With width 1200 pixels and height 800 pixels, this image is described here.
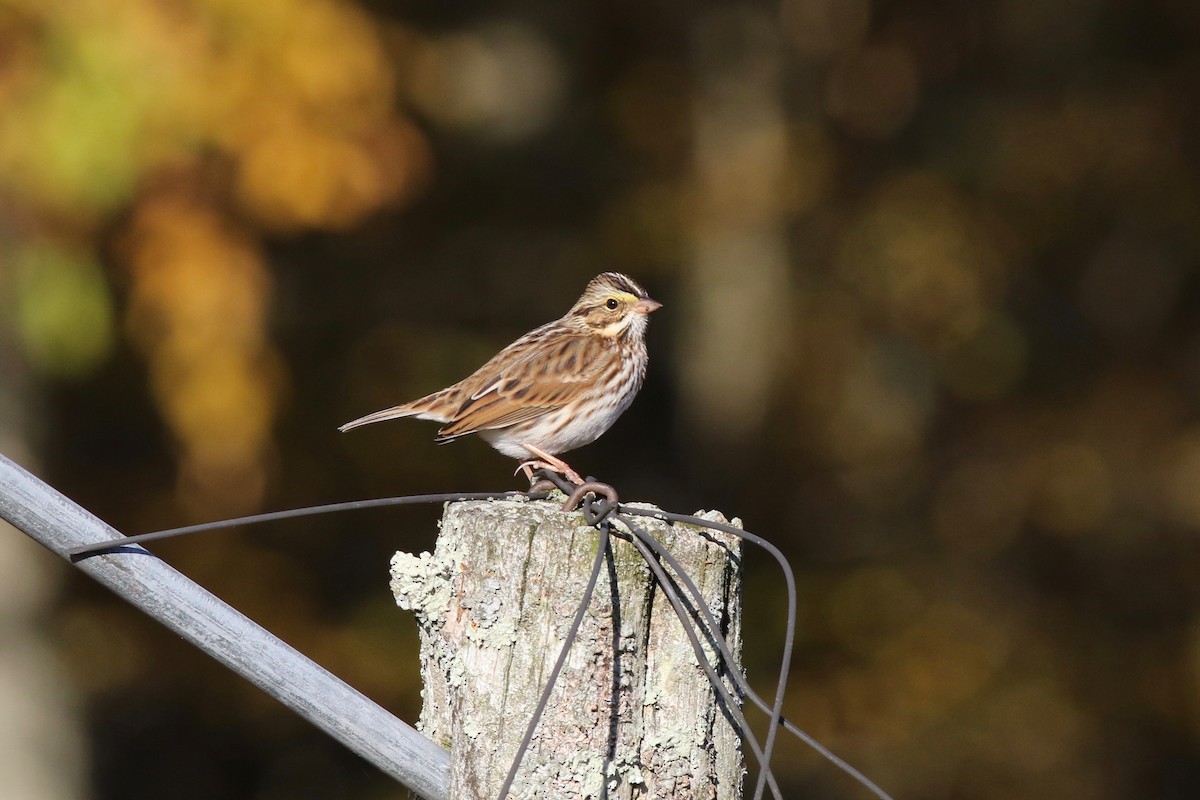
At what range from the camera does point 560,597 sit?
256 cm

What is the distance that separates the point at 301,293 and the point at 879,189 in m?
4.03

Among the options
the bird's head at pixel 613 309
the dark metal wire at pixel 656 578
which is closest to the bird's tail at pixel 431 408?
the bird's head at pixel 613 309

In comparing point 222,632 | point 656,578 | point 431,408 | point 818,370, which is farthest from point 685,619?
point 818,370

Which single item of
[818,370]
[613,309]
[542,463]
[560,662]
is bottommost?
[560,662]

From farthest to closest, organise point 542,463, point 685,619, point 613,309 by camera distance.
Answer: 1. point 613,309
2. point 542,463
3. point 685,619

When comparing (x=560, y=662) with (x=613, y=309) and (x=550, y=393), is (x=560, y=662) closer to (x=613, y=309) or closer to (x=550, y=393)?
(x=550, y=393)

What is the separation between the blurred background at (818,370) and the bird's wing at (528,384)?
10.7 ft

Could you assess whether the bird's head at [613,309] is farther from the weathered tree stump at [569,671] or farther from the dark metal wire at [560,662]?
the dark metal wire at [560,662]

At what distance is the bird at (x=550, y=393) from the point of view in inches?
204

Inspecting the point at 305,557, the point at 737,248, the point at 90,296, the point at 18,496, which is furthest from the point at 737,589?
the point at 737,248

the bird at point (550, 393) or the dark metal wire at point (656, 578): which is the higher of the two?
the bird at point (550, 393)

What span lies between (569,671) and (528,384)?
276cm

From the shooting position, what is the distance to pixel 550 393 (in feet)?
17.1

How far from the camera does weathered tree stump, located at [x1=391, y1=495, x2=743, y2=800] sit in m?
2.54
